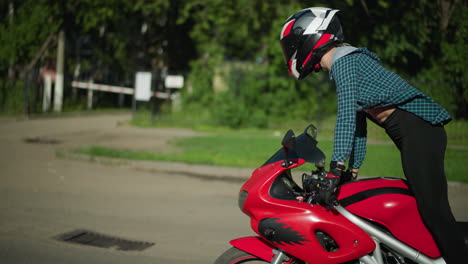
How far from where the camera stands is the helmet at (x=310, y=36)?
105 inches

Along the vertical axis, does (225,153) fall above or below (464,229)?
below

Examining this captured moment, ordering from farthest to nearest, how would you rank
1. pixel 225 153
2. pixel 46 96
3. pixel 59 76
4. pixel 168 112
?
pixel 59 76 < pixel 46 96 < pixel 168 112 < pixel 225 153

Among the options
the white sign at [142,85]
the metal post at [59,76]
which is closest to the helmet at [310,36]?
the white sign at [142,85]

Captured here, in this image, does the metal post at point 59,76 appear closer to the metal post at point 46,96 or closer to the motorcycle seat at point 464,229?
the metal post at point 46,96

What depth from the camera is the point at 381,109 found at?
8.80 ft

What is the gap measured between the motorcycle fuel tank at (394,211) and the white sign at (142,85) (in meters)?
15.2

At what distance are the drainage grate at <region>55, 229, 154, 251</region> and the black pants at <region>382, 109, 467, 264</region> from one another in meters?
2.83

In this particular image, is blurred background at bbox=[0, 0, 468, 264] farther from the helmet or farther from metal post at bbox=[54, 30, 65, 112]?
the helmet

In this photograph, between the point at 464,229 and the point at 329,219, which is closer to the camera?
the point at 329,219

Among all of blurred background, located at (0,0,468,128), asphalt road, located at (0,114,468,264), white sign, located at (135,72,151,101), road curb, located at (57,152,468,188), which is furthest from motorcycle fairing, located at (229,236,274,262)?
white sign, located at (135,72,151,101)

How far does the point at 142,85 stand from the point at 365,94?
50.2ft

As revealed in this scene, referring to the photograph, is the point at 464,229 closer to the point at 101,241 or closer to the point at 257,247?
the point at 257,247

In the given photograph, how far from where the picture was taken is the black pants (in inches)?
97.7

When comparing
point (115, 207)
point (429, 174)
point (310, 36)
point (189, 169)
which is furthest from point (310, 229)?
point (189, 169)
